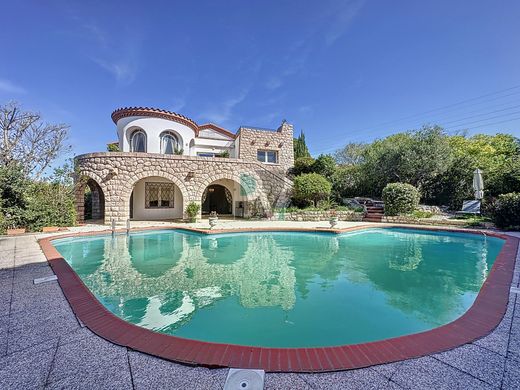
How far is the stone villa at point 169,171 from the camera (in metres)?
13.9

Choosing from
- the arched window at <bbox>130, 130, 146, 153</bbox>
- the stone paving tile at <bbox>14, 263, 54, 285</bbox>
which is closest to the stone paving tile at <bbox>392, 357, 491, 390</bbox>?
the stone paving tile at <bbox>14, 263, 54, 285</bbox>

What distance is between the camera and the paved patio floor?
1846 mm

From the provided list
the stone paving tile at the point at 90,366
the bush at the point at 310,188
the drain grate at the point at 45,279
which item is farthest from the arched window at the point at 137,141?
the stone paving tile at the point at 90,366

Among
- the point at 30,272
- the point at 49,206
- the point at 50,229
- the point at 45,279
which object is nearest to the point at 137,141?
the point at 49,206

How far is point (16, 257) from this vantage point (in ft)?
19.8

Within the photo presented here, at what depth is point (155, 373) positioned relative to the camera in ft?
6.40

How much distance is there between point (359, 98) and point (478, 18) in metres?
8.99

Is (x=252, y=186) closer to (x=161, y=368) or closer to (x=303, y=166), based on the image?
(x=303, y=166)

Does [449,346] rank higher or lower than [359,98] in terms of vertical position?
lower

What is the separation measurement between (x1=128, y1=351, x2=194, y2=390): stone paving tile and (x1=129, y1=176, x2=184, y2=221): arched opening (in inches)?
633

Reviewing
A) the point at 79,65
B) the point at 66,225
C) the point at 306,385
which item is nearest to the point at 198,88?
the point at 79,65

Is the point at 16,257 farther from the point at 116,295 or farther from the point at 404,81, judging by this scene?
the point at 404,81

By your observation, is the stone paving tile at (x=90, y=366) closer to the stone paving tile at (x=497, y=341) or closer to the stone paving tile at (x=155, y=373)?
the stone paving tile at (x=155, y=373)

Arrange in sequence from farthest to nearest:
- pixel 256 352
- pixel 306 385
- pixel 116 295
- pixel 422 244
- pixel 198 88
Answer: pixel 198 88
pixel 422 244
pixel 116 295
pixel 256 352
pixel 306 385
